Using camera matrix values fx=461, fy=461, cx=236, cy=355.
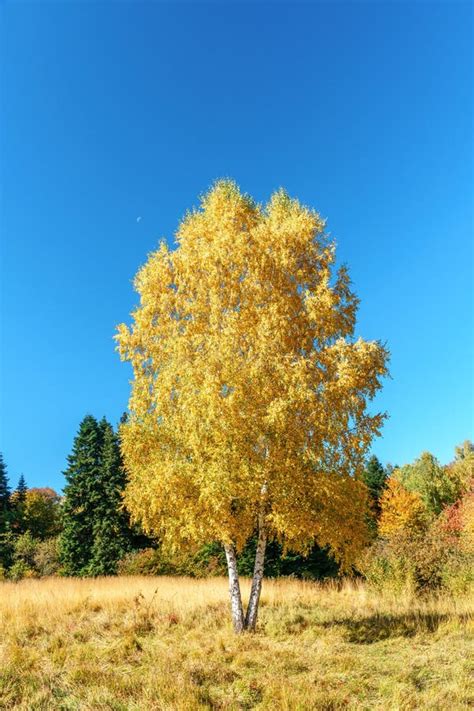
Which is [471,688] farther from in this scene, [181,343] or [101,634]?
[181,343]

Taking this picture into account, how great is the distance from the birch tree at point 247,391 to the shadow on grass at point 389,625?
2091 millimetres

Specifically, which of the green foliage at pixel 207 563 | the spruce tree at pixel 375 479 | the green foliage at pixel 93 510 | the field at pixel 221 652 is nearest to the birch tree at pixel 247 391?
the field at pixel 221 652

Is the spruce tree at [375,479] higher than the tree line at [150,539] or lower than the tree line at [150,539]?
higher

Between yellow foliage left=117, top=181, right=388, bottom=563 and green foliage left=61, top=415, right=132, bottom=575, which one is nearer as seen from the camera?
yellow foliage left=117, top=181, right=388, bottom=563

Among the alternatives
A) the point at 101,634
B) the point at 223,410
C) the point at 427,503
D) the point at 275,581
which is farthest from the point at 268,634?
the point at 427,503

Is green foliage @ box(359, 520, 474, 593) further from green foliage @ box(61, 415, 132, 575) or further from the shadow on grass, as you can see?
green foliage @ box(61, 415, 132, 575)

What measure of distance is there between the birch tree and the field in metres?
2.02

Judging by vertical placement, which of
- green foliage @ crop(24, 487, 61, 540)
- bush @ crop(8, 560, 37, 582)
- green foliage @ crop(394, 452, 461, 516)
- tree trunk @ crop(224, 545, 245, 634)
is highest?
green foliage @ crop(394, 452, 461, 516)

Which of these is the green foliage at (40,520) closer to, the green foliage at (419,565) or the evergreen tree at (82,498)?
the evergreen tree at (82,498)

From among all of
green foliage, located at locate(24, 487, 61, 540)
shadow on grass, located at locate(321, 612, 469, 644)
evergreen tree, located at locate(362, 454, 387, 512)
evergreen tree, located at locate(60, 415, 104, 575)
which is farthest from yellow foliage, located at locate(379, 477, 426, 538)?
green foliage, located at locate(24, 487, 61, 540)

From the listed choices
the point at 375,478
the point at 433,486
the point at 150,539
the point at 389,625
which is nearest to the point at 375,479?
the point at 375,478

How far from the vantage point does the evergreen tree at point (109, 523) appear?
3584 cm

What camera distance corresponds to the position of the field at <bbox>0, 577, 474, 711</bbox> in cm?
752

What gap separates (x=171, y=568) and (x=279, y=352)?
929 inches
